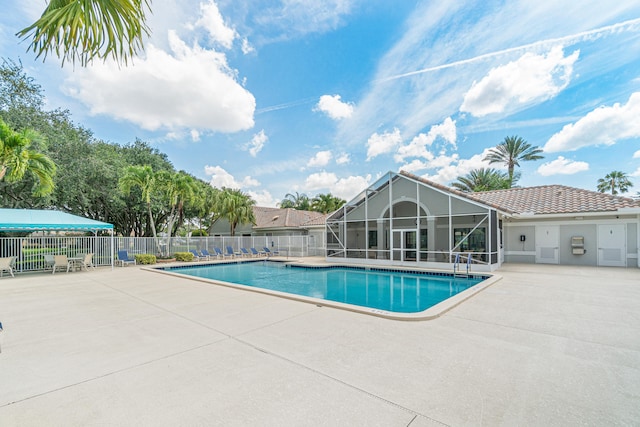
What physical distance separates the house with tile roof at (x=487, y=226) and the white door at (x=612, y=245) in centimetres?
3

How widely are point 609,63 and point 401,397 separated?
1822 centimetres

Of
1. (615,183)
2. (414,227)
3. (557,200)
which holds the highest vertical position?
(615,183)

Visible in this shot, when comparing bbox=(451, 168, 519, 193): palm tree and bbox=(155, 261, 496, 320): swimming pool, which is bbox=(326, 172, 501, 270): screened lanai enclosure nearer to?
bbox=(155, 261, 496, 320): swimming pool

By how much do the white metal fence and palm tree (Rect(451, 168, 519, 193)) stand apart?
1996 centimetres

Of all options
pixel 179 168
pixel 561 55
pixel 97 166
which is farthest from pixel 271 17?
pixel 179 168

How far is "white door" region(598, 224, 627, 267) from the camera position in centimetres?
1373

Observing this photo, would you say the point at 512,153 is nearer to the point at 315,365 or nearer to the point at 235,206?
the point at 235,206

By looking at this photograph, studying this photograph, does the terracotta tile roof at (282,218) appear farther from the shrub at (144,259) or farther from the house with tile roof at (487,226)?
the shrub at (144,259)

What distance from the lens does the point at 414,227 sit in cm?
1723

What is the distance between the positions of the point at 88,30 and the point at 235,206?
23.7 m

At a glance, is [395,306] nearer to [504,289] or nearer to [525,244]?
[504,289]

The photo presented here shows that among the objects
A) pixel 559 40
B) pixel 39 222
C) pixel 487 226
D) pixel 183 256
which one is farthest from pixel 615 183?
pixel 39 222

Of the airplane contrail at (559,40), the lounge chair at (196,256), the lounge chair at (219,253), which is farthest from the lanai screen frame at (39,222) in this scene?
the airplane contrail at (559,40)

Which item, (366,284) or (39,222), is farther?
(39,222)
